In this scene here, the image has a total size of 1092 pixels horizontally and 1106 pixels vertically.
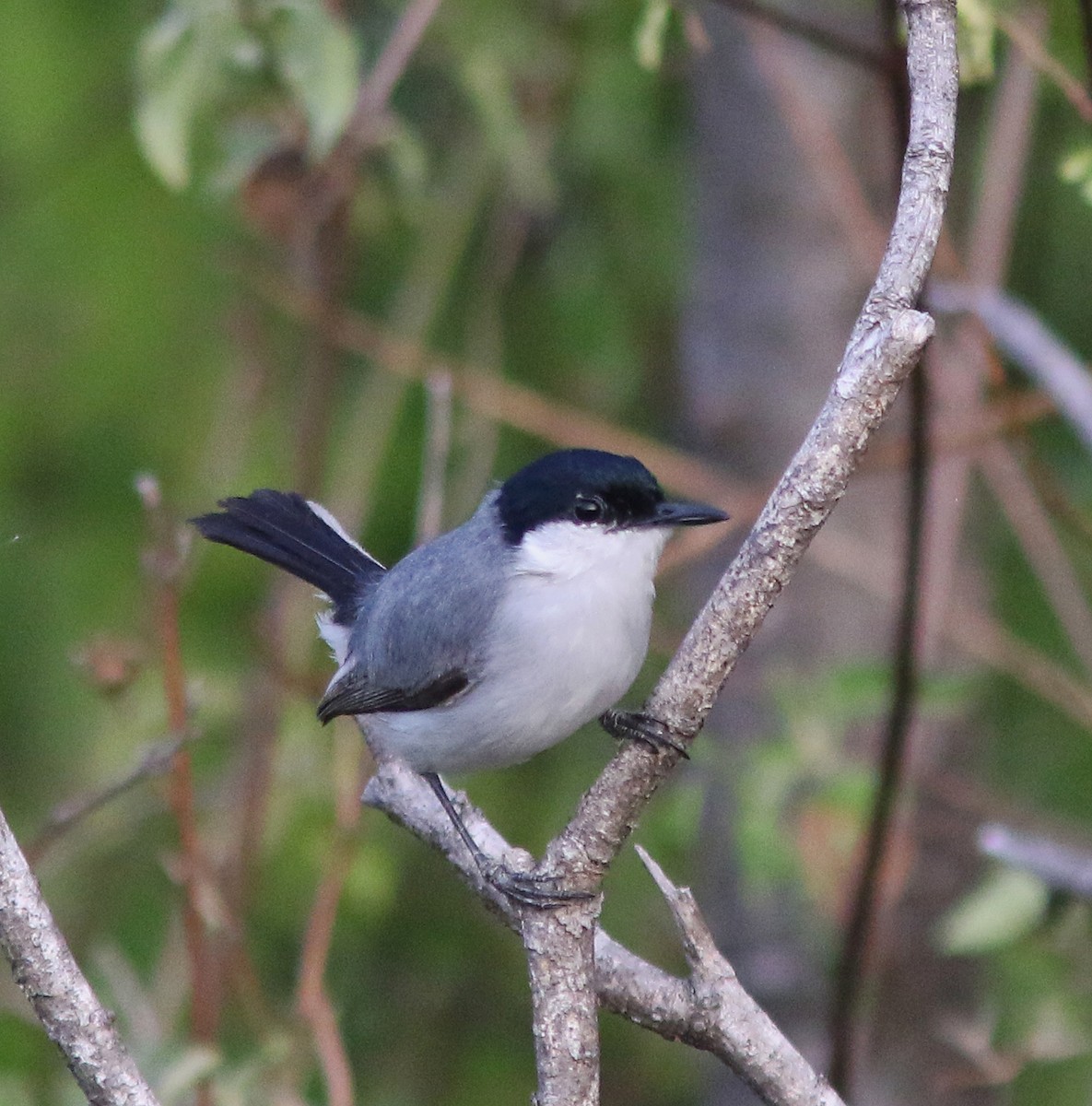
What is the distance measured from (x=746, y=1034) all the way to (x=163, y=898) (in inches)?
104

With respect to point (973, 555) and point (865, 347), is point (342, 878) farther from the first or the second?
point (865, 347)

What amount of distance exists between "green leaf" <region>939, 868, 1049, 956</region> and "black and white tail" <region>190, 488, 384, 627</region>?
1.32 m

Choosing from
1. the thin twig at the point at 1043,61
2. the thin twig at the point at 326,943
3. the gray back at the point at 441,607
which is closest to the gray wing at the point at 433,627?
the gray back at the point at 441,607

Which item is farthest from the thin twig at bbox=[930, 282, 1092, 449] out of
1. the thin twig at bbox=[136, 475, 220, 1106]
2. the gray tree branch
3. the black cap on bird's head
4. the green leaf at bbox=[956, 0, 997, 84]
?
the thin twig at bbox=[136, 475, 220, 1106]

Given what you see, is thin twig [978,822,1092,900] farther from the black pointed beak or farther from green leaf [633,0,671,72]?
green leaf [633,0,671,72]

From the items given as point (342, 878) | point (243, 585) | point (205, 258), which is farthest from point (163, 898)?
point (205, 258)

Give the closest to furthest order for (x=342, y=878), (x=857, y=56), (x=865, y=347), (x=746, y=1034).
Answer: (x=865, y=347) → (x=746, y=1034) → (x=857, y=56) → (x=342, y=878)

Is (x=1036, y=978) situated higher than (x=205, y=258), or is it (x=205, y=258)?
(x=205, y=258)

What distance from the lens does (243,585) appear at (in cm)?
399

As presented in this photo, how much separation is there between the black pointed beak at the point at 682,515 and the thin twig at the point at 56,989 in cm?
111

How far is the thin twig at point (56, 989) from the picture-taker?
1.49 meters

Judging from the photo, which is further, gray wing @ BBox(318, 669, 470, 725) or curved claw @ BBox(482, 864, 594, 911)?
gray wing @ BBox(318, 669, 470, 725)

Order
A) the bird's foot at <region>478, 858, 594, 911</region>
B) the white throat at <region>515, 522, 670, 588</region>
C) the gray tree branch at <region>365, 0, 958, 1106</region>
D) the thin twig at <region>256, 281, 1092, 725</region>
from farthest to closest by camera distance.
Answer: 1. the thin twig at <region>256, 281, 1092, 725</region>
2. the white throat at <region>515, 522, 670, 588</region>
3. the bird's foot at <region>478, 858, 594, 911</region>
4. the gray tree branch at <region>365, 0, 958, 1106</region>

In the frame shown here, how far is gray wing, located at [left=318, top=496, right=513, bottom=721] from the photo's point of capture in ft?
8.31
